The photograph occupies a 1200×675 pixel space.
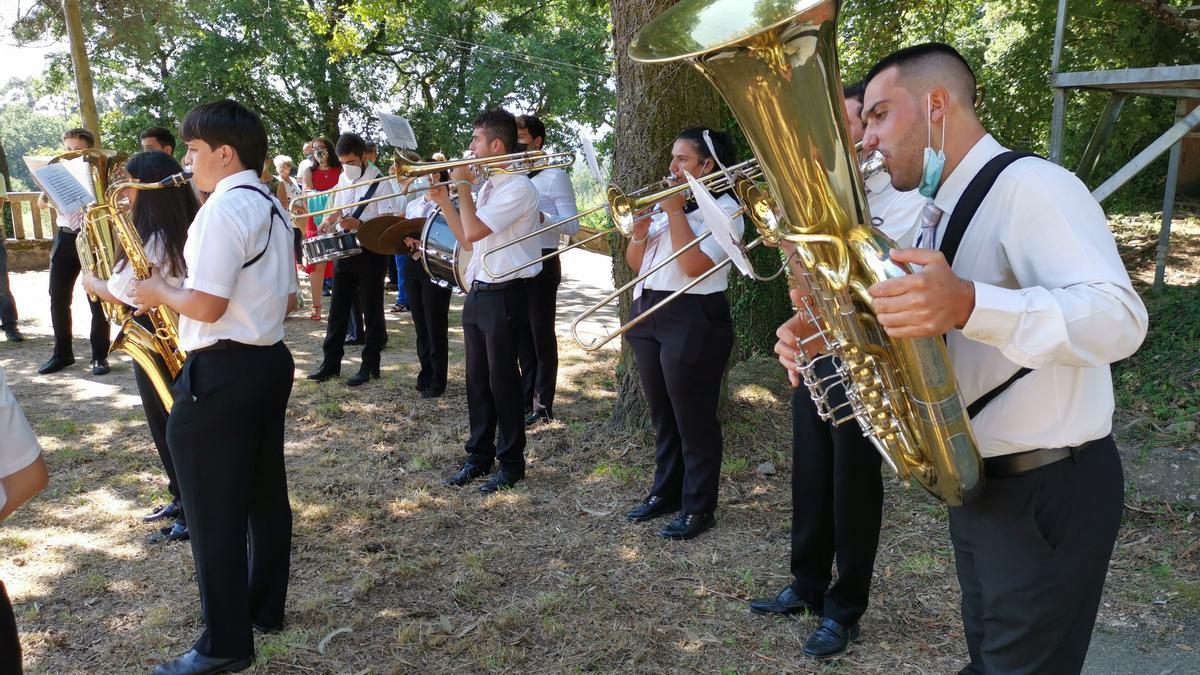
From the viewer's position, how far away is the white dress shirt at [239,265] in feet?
9.13

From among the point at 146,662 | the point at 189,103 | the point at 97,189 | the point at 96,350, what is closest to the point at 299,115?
the point at 189,103

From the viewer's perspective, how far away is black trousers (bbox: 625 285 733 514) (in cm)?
396

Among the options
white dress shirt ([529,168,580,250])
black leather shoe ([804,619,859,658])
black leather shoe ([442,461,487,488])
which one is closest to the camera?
black leather shoe ([804,619,859,658])

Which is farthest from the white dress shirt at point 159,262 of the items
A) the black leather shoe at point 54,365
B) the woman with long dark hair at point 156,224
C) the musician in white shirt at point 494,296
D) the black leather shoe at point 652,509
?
the black leather shoe at point 54,365

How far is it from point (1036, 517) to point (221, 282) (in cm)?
243

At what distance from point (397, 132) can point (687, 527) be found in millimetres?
3177

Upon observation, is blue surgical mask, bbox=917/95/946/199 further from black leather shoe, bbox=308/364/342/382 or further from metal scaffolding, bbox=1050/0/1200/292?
black leather shoe, bbox=308/364/342/382

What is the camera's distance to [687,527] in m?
4.11

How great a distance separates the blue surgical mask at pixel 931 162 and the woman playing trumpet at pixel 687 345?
1.88 m

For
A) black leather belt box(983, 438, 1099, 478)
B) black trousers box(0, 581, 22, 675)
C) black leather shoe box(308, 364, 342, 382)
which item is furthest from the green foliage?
black leather shoe box(308, 364, 342, 382)

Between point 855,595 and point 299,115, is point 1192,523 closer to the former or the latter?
point 855,595

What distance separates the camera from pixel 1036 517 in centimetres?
182

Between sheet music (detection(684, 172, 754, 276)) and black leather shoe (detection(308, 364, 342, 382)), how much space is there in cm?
550

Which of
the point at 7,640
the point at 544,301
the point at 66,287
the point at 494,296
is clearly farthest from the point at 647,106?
the point at 66,287
